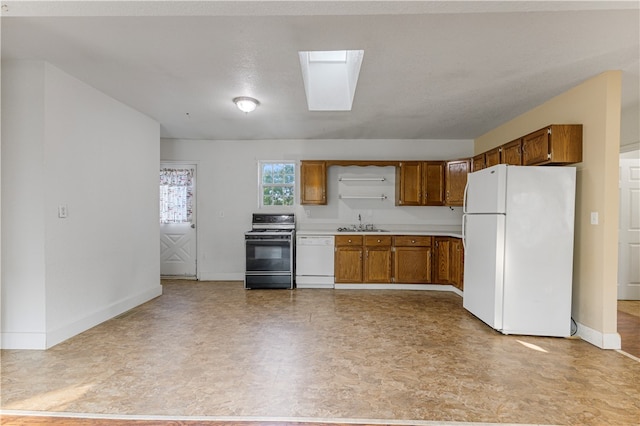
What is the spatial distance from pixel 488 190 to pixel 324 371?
2479 millimetres

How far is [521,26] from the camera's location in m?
2.05

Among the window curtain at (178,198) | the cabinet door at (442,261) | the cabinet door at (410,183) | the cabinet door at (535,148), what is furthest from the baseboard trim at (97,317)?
the cabinet door at (535,148)

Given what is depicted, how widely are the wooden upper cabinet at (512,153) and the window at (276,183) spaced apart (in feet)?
10.7

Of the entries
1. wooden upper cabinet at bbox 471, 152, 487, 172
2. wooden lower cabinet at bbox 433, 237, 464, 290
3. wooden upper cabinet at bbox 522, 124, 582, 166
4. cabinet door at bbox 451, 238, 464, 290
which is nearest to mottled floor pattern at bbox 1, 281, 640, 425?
cabinet door at bbox 451, 238, 464, 290

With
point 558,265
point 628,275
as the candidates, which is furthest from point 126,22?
point 628,275

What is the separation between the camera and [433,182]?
516 cm

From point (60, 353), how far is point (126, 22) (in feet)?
8.82

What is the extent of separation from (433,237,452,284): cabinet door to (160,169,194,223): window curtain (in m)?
4.27

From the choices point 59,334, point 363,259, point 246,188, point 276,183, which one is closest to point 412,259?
point 363,259

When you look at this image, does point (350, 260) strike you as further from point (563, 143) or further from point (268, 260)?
point (563, 143)

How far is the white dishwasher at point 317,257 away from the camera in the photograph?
495 centimetres

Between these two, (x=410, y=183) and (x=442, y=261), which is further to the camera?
(x=410, y=183)

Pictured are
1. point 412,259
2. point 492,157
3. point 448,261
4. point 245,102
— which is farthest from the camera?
point 412,259

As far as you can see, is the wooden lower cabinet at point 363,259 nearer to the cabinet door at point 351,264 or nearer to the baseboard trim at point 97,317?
the cabinet door at point 351,264
